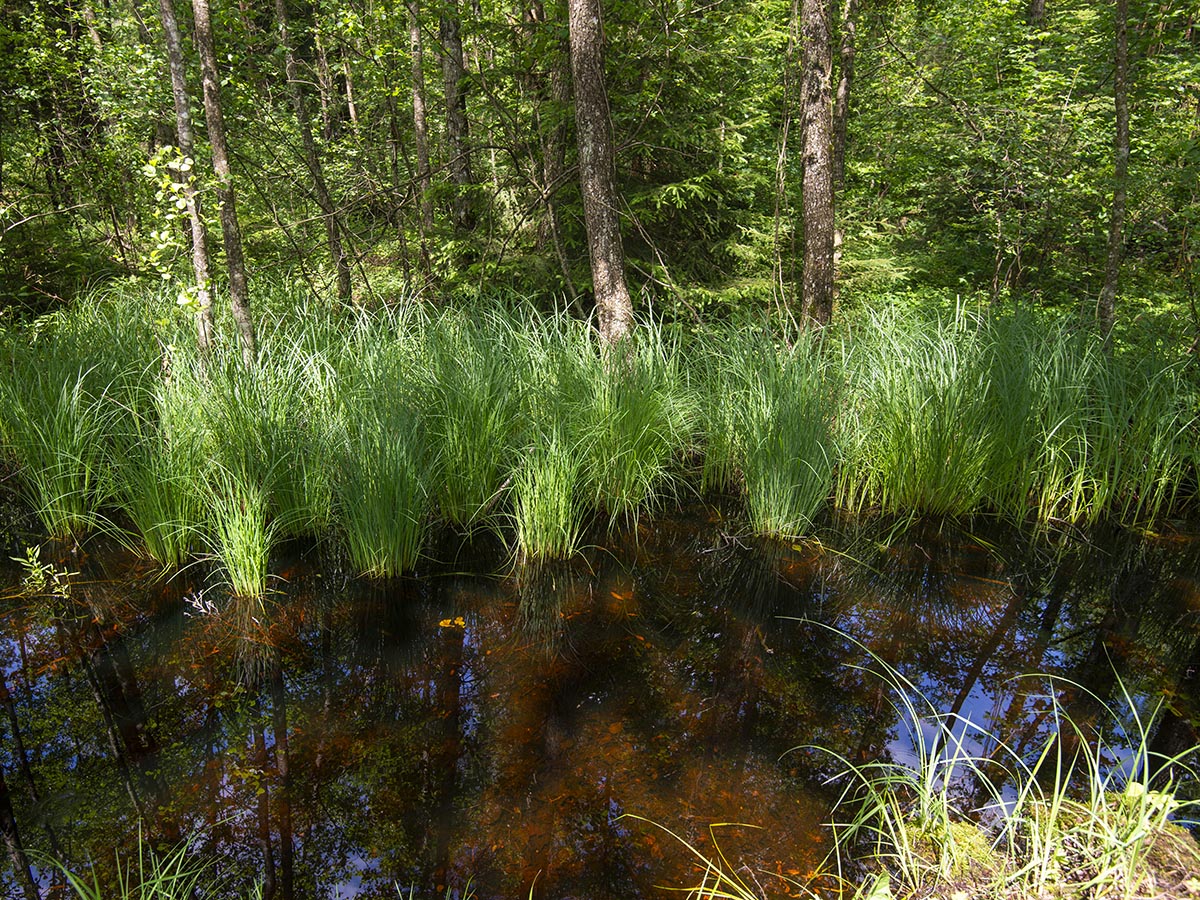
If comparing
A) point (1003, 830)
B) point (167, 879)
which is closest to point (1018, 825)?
point (1003, 830)

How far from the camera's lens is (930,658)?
2959 mm

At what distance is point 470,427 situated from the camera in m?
3.88

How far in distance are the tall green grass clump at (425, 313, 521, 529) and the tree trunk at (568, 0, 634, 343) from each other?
3.83 ft

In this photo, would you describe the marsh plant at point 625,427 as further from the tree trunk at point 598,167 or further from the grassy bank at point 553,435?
the tree trunk at point 598,167

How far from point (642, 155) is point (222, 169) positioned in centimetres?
354

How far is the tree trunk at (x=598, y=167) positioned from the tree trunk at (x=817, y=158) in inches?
55.5

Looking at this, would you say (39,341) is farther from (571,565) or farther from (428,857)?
(428,857)

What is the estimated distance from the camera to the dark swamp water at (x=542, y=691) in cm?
206

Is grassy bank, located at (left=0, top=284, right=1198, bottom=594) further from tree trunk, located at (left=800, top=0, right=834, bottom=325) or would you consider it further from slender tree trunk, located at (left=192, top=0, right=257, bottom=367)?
tree trunk, located at (left=800, top=0, right=834, bottom=325)

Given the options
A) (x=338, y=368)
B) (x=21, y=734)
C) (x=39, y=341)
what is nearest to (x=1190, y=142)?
(x=338, y=368)

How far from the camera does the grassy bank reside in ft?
11.5

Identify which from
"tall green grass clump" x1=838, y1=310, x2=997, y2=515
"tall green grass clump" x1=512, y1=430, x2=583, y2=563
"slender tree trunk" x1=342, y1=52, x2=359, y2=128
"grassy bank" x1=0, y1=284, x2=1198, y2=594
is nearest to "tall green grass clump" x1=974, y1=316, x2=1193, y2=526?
"grassy bank" x1=0, y1=284, x2=1198, y2=594

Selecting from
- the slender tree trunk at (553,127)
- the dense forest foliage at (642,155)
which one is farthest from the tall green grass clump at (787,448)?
the slender tree trunk at (553,127)

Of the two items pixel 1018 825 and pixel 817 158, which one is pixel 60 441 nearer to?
pixel 1018 825
